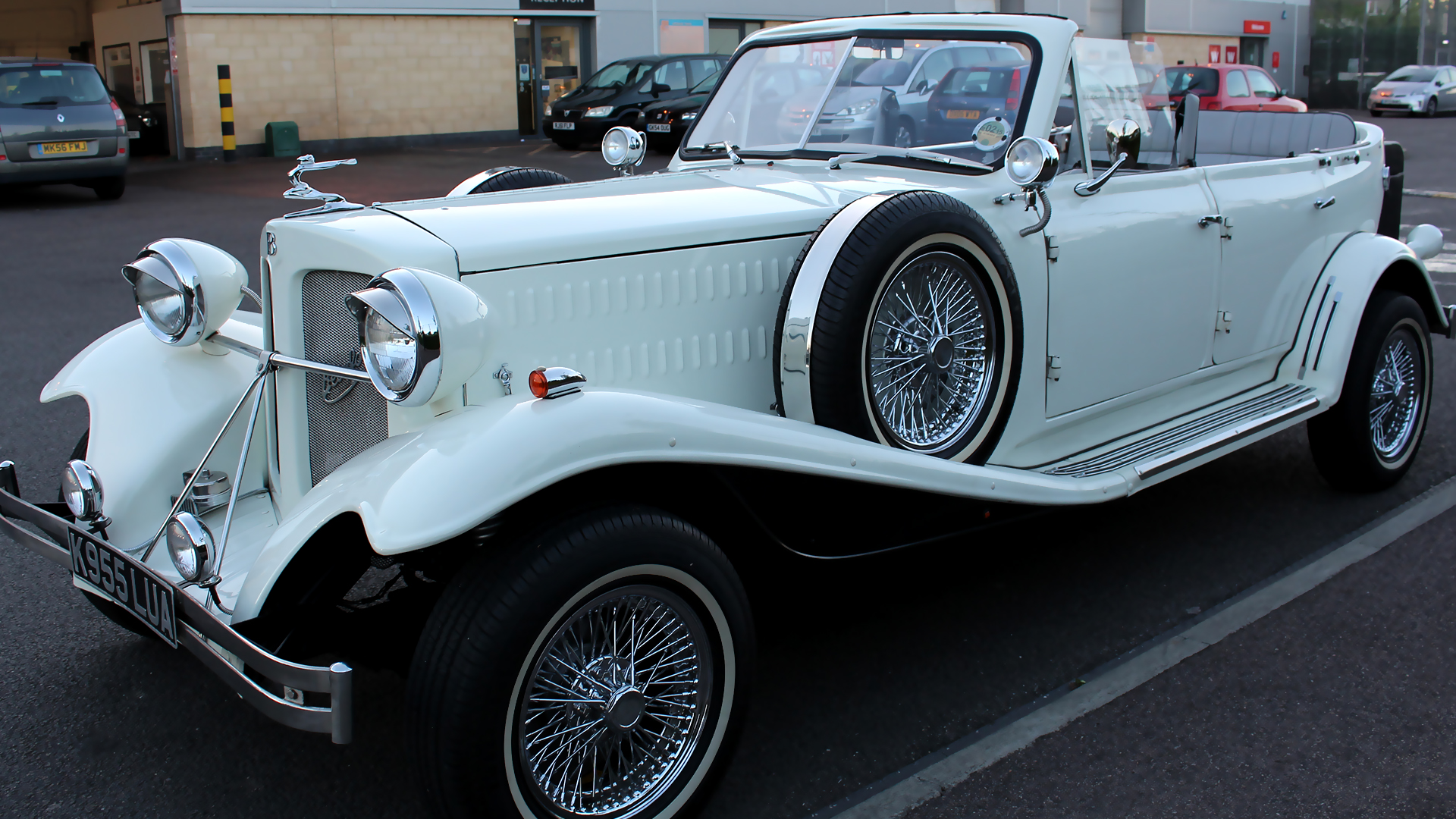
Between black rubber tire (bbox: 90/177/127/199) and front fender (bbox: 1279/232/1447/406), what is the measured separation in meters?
14.1

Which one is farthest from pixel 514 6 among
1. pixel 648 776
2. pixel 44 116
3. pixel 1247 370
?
pixel 648 776

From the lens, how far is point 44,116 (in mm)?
13438

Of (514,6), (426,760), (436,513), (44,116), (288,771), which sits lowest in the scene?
(288,771)

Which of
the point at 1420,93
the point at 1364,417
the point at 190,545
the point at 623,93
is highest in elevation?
the point at 1420,93

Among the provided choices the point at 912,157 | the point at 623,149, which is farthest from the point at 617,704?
the point at 623,149

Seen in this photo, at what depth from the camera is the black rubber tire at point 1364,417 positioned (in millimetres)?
4383

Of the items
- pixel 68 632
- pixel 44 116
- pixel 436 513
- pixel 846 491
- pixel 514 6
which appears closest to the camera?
pixel 436 513

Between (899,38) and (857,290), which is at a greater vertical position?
(899,38)

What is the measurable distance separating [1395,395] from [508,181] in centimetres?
353

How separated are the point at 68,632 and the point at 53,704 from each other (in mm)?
450

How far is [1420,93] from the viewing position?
97.7ft

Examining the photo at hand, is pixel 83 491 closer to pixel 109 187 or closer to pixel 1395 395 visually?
pixel 1395 395

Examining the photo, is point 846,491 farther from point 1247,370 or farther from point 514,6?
point 514,6

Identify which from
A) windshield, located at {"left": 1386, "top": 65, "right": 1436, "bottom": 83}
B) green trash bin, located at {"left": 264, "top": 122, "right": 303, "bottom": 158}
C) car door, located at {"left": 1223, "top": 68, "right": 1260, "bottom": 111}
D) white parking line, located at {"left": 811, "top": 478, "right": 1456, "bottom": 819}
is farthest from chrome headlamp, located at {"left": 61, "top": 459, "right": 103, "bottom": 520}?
windshield, located at {"left": 1386, "top": 65, "right": 1436, "bottom": 83}
